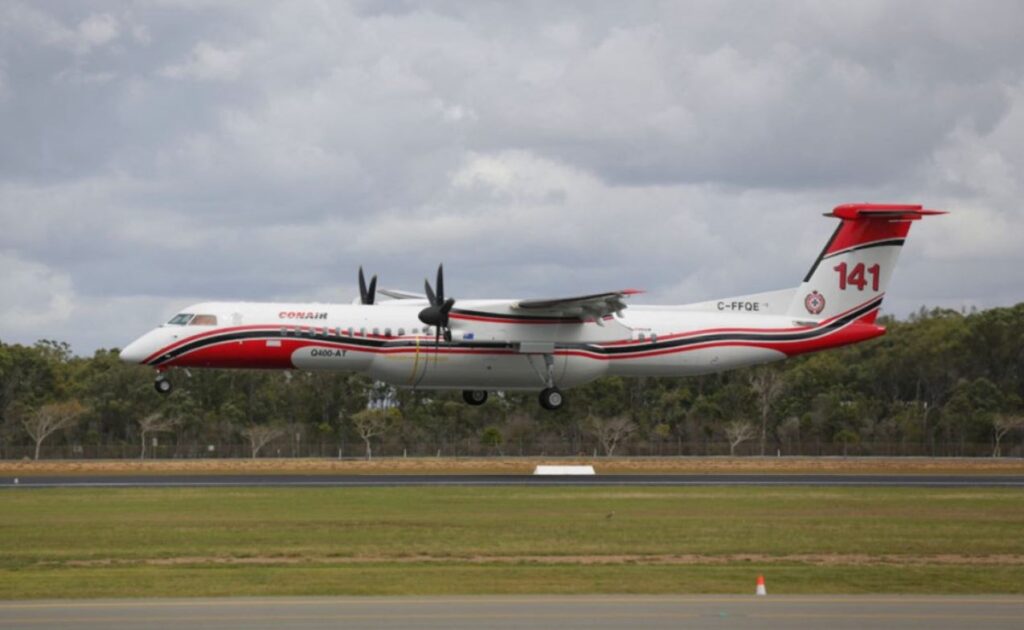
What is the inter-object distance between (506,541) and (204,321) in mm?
19461

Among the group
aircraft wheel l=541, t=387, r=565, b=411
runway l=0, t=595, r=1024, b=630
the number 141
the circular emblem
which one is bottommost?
runway l=0, t=595, r=1024, b=630

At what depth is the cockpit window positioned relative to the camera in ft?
165

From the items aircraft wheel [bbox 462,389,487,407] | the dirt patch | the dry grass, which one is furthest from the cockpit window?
the dirt patch

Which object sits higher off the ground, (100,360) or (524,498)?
(100,360)

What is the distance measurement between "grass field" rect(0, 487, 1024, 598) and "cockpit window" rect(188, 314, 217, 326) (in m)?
5.92

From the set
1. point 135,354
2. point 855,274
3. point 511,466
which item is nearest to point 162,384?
point 135,354

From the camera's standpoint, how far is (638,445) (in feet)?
304

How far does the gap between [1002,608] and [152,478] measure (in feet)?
137

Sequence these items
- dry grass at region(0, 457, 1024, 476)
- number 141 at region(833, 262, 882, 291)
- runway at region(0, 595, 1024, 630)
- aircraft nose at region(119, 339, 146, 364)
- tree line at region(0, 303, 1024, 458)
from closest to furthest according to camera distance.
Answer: runway at region(0, 595, 1024, 630), aircraft nose at region(119, 339, 146, 364), number 141 at region(833, 262, 882, 291), dry grass at region(0, 457, 1024, 476), tree line at region(0, 303, 1024, 458)

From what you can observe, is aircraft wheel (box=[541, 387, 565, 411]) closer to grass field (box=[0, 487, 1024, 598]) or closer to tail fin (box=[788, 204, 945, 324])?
grass field (box=[0, 487, 1024, 598])

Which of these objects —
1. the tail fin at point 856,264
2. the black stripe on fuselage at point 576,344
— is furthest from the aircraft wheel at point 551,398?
the tail fin at point 856,264

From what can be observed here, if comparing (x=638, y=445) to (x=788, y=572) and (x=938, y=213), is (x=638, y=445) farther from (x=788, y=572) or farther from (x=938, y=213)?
(x=788, y=572)

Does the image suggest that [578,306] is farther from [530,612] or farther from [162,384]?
[530,612]

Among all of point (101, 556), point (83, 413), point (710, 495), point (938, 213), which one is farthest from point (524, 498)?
point (83, 413)
